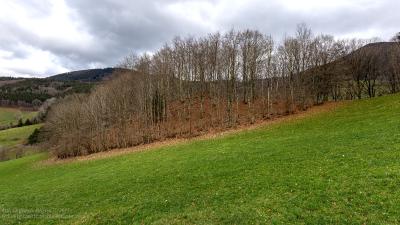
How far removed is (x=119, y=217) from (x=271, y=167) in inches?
366

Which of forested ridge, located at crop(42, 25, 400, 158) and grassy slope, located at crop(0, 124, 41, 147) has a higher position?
forested ridge, located at crop(42, 25, 400, 158)

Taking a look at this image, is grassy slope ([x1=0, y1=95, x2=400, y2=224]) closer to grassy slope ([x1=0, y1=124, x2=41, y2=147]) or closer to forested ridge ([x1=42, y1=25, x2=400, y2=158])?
forested ridge ([x1=42, y1=25, x2=400, y2=158])

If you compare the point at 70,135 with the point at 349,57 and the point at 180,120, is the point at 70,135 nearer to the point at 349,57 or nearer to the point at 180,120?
the point at 180,120

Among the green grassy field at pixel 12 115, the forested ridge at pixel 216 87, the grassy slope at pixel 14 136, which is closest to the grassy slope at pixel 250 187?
the forested ridge at pixel 216 87

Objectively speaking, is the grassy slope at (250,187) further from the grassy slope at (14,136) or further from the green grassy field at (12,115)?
the green grassy field at (12,115)

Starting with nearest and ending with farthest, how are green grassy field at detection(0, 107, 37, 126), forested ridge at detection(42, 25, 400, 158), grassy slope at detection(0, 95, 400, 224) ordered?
grassy slope at detection(0, 95, 400, 224)
forested ridge at detection(42, 25, 400, 158)
green grassy field at detection(0, 107, 37, 126)

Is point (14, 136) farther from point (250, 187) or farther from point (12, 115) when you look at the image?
point (250, 187)

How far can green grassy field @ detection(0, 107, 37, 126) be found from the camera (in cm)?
16391

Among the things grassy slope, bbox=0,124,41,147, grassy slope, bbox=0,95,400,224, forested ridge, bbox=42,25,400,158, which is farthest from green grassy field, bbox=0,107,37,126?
grassy slope, bbox=0,95,400,224

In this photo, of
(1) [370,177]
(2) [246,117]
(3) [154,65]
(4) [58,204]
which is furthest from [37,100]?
(1) [370,177]

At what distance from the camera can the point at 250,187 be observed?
16.2 metres

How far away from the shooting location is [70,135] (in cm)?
5278

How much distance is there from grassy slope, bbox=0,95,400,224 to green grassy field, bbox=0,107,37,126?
156496 mm

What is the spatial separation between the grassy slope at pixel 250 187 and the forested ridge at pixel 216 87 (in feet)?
70.4
